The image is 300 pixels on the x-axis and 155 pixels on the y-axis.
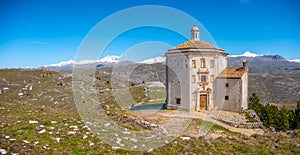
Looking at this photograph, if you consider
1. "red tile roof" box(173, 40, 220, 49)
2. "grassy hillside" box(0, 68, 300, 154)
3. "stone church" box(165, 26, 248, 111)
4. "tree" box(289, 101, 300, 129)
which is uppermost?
"red tile roof" box(173, 40, 220, 49)

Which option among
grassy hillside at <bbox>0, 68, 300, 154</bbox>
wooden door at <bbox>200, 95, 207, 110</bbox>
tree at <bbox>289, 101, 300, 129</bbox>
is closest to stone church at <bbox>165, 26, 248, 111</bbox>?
wooden door at <bbox>200, 95, 207, 110</bbox>

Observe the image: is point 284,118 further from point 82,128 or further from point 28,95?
point 28,95

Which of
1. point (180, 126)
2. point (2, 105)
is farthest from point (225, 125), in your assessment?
point (2, 105)

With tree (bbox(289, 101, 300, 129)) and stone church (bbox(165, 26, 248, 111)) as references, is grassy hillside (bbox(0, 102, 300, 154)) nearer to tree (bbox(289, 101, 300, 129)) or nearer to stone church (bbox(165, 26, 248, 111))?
stone church (bbox(165, 26, 248, 111))

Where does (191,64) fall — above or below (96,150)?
above

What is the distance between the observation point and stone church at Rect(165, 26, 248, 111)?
31.5 m

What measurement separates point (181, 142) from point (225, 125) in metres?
11.2

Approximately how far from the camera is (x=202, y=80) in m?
32.2

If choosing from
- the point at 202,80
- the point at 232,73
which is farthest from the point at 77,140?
the point at 232,73

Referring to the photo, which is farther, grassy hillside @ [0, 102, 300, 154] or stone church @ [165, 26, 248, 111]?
stone church @ [165, 26, 248, 111]

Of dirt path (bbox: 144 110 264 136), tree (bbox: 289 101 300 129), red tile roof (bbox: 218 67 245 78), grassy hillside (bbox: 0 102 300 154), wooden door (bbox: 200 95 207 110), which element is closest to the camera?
grassy hillside (bbox: 0 102 300 154)

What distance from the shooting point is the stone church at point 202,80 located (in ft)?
103

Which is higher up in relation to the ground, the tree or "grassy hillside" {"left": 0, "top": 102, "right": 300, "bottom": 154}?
"grassy hillside" {"left": 0, "top": 102, "right": 300, "bottom": 154}

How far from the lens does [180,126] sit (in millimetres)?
24359
